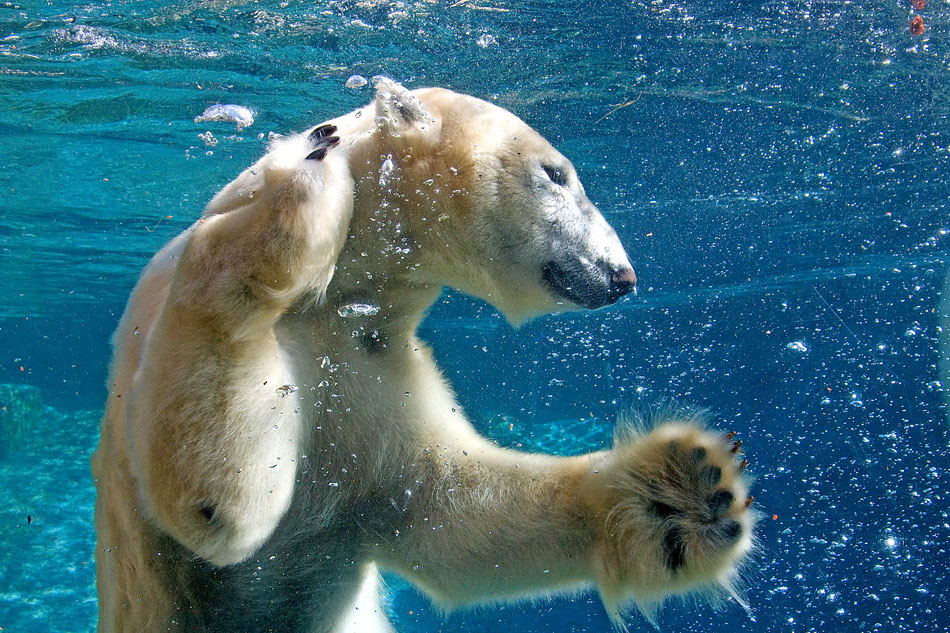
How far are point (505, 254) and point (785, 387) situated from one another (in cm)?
2753

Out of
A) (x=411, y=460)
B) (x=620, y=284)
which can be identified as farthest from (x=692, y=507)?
(x=411, y=460)

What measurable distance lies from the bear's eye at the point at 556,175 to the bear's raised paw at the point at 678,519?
92 centimetres

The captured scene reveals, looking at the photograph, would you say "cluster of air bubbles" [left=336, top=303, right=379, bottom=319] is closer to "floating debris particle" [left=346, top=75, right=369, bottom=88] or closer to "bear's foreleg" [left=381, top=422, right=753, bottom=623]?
"bear's foreleg" [left=381, top=422, right=753, bottom=623]

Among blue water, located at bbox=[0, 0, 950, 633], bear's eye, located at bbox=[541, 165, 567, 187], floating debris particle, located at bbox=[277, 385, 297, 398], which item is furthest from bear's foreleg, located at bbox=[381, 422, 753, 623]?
bear's eye, located at bbox=[541, 165, 567, 187]

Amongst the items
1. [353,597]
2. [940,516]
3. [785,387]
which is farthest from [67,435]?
[940,516]

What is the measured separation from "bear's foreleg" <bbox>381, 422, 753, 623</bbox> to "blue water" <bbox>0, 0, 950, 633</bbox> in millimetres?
220

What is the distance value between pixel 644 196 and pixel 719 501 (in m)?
9.20

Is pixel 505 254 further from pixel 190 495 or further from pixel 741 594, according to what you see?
pixel 741 594

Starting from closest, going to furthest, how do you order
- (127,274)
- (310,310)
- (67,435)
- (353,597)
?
(310,310) → (353,597) → (127,274) → (67,435)

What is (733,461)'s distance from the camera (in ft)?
6.79

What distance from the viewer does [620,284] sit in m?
2.18

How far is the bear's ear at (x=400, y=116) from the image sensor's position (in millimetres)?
1969

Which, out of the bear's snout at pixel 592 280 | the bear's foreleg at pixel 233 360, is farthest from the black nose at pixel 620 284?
the bear's foreleg at pixel 233 360

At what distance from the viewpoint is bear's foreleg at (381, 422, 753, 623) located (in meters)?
2.06
